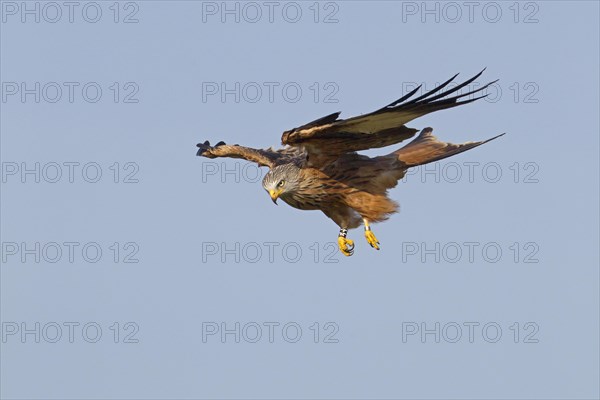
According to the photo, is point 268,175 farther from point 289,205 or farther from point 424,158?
point 424,158

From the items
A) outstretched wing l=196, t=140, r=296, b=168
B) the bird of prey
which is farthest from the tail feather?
outstretched wing l=196, t=140, r=296, b=168

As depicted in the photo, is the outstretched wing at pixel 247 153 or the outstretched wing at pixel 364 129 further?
the outstretched wing at pixel 247 153

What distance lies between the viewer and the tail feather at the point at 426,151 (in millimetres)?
16547

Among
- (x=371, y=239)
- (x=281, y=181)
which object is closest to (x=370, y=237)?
(x=371, y=239)

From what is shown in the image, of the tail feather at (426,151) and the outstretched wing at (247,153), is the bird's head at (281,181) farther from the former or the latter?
the tail feather at (426,151)

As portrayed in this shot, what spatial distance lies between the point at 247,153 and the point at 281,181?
1418 millimetres

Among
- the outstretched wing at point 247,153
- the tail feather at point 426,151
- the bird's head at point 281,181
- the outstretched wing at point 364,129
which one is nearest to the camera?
the outstretched wing at point 364,129

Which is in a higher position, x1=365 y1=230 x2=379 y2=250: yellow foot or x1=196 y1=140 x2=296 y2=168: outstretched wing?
x1=196 y1=140 x2=296 y2=168: outstretched wing

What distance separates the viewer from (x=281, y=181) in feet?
52.5

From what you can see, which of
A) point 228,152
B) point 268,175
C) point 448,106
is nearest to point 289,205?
point 268,175

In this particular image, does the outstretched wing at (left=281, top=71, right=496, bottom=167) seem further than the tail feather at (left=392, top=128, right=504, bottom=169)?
No

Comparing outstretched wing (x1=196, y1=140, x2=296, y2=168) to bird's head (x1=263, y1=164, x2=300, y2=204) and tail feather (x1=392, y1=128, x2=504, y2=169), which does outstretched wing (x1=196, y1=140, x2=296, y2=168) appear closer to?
bird's head (x1=263, y1=164, x2=300, y2=204)

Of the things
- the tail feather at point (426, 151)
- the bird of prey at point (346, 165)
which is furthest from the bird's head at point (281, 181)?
the tail feather at point (426, 151)

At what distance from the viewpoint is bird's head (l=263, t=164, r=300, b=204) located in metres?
16.0
